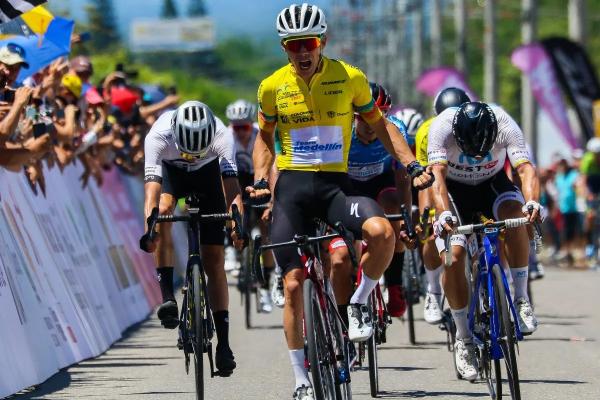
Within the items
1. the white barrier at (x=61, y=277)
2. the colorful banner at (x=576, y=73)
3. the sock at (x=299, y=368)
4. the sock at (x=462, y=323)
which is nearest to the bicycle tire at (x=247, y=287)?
the white barrier at (x=61, y=277)

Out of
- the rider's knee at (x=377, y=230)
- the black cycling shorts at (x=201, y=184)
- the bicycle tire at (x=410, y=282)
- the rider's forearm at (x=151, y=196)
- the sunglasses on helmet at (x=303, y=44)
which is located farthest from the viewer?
the bicycle tire at (x=410, y=282)

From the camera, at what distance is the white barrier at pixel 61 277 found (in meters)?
10.9

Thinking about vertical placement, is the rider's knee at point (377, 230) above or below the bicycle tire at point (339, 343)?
above

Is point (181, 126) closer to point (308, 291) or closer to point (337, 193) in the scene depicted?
point (337, 193)

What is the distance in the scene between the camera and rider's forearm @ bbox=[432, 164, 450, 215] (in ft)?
32.8

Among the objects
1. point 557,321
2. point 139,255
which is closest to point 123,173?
point 139,255

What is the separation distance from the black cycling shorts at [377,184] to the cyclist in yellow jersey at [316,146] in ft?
10.4

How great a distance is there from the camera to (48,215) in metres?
13.7

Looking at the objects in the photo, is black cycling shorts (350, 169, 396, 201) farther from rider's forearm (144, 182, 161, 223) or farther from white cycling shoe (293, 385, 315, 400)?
white cycling shoe (293, 385, 315, 400)

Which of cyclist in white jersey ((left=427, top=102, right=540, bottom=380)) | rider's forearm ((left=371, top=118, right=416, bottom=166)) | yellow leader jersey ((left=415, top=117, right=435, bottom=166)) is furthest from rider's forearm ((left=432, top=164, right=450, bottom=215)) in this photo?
yellow leader jersey ((left=415, top=117, right=435, bottom=166))

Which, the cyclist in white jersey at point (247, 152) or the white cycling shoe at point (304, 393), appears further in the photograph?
the cyclist in white jersey at point (247, 152)

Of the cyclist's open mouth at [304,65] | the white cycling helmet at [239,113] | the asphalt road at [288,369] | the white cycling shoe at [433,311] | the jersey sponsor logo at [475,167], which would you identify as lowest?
the asphalt road at [288,369]

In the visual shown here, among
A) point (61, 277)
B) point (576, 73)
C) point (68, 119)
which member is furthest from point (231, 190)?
point (576, 73)

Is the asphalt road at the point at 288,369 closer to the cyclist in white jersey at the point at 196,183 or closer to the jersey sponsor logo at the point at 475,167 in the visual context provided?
the cyclist in white jersey at the point at 196,183
